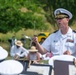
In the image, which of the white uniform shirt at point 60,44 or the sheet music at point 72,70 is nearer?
the sheet music at point 72,70

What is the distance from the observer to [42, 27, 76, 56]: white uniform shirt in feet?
12.5

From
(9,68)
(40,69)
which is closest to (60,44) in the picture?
(40,69)

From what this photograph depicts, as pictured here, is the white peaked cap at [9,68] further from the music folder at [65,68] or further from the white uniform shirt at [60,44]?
the white uniform shirt at [60,44]

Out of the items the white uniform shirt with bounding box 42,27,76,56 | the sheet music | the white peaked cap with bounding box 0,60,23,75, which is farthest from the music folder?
the white uniform shirt with bounding box 42,27,76,56

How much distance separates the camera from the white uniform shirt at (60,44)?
3795 mm

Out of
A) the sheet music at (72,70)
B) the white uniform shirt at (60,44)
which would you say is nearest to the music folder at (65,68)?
the sheet music at (72,70)

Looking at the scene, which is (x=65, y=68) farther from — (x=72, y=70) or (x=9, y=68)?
(x=9, y=68)

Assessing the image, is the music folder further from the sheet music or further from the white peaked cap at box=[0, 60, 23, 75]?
the white peaked cap at box=[0, 60, 23, 75]

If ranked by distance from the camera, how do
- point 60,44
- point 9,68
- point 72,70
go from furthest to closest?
1. point 60,44
2. point 72,70
3. point 9,68

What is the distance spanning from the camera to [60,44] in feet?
A: 12.6

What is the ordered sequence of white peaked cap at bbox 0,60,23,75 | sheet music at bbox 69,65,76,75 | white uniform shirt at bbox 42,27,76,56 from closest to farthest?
white peaked cap at bbox 0,60,23,75 → sheet music at bbox 69,65,76,75 → white uniform shirt at bbox 42,27,76,56

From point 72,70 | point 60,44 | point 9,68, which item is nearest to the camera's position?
point 9,68

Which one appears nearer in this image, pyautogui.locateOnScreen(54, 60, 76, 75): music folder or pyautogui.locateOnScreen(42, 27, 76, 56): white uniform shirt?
pyautogui.locateOnScreen(54, 60, 76, 75): music folder

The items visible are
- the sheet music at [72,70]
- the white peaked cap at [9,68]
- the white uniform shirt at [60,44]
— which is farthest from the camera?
the white uniform shirt at [60,44]
